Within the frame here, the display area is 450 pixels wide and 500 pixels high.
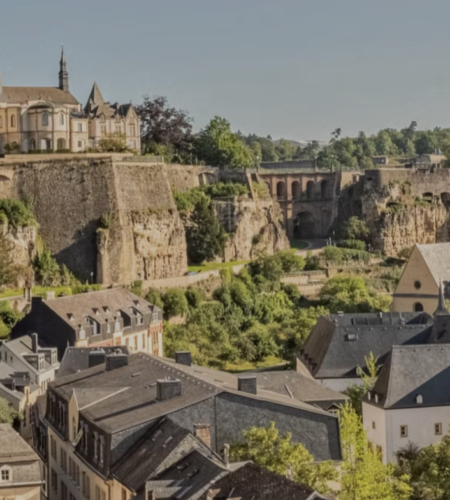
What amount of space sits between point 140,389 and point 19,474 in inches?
200

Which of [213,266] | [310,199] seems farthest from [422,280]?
[310,199]

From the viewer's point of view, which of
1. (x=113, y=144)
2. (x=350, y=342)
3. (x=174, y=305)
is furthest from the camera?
(x=113, y=144)

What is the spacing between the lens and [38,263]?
259ft

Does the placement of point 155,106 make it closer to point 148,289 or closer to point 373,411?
point 148,289

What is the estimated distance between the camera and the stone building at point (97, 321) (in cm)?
6588

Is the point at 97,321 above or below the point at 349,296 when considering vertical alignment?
above

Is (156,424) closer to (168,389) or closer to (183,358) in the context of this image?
(168,389)

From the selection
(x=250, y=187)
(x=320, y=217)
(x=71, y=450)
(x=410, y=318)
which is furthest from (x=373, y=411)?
(x=320, y=217)

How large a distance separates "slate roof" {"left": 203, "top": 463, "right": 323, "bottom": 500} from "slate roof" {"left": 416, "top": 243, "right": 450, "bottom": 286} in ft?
165

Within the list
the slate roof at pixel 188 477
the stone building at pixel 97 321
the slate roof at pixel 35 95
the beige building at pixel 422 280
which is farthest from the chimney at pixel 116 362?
the slate roof at pixel 35 95

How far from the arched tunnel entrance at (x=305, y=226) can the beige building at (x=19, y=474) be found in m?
72.8

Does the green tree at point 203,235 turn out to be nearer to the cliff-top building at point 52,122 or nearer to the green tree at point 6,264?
the cliff-top building at point 52,122

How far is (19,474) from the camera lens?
38.1m

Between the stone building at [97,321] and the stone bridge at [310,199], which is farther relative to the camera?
the stone bridge at [310,199]
